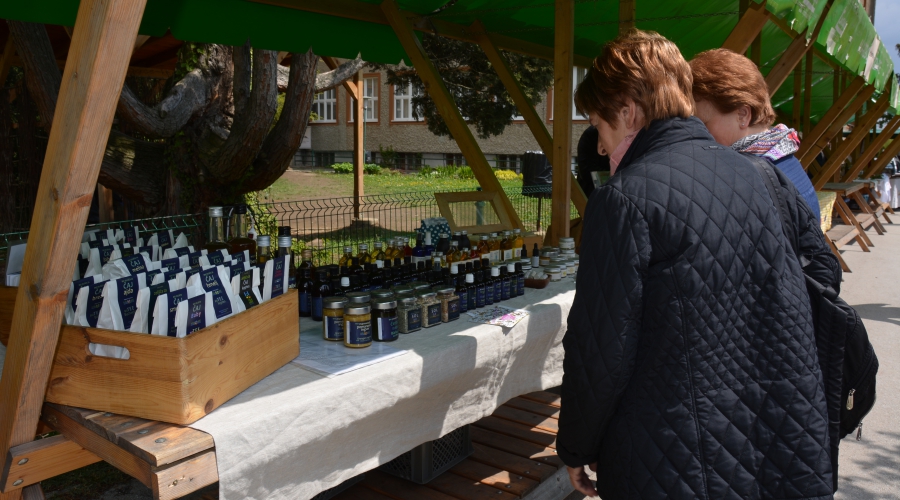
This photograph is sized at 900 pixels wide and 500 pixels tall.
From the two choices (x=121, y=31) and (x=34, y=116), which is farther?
(x=34, y=116)

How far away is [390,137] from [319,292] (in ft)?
91.2

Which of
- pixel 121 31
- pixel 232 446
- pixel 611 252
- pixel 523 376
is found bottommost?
pixel 523 376

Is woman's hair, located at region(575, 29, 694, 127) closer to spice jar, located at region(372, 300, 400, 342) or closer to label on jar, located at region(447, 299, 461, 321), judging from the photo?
spice jar, located at region(372, 300, 400, 342)

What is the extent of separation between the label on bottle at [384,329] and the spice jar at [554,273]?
1.37 meters

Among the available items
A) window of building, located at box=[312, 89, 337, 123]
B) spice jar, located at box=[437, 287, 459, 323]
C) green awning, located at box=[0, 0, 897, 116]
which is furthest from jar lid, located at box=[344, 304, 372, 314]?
window of building, located at box=[312, 89, 337, 123]

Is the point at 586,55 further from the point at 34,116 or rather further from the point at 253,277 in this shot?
the point at 34,116

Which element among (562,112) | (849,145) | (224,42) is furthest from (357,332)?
(849,145)

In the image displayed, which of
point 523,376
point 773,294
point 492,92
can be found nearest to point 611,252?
point 773,294

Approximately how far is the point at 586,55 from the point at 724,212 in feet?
21.0

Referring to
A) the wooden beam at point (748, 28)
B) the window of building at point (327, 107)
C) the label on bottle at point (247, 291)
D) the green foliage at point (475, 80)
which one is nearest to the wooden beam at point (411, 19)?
the wooden beam at point (748, 28)

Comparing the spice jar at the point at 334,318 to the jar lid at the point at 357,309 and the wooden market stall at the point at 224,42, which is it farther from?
the wooden market stall at the point at 224,42

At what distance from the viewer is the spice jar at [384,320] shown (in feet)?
8.11

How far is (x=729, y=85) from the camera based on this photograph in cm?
211

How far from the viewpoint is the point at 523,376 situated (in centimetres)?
299
